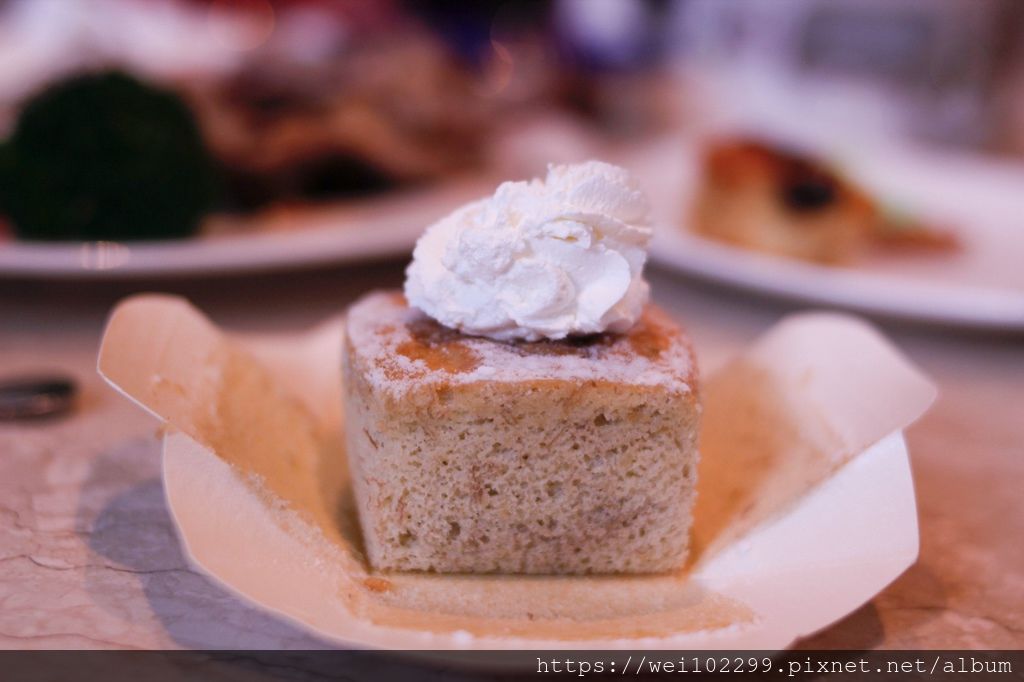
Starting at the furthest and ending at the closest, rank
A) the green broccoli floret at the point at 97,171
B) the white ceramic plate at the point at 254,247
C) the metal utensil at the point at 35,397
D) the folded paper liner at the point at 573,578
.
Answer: the green broccoli floret at the point at 97,171
the white ceramic plate at the point at 254,247
the metal utensil at the point at 35,397
the folded paper liner at the point at 573,578

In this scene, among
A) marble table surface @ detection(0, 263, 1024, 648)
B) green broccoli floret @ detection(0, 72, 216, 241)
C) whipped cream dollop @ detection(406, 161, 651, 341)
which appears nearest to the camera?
marble table surface @ detection(0, 263, 1024, 648)

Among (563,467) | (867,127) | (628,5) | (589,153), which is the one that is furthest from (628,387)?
(867,127)

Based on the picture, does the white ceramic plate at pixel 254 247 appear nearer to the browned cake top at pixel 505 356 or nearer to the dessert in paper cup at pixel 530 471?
the dessert in paper cup at pixel 530 471

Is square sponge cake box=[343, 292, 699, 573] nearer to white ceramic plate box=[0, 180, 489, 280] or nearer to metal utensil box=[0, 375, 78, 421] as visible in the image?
metal utensil box=[0, 375, 78, 421]

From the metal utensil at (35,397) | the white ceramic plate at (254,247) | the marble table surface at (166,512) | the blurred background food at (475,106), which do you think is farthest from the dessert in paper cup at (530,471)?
the blurred background food at (475,106)

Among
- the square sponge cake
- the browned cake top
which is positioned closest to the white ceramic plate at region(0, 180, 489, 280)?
the browned cake top

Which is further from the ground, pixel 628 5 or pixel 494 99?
pixel 628 5

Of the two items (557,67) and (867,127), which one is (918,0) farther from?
(557,67)
